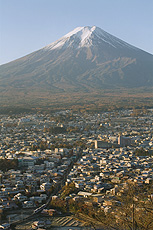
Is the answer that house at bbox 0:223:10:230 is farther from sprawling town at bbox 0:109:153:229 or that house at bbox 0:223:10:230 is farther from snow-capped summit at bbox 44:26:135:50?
snow-capped summit at bbox 44:26:135:50

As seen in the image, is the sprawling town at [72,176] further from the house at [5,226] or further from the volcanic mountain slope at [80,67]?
the volcanic mountain slope at [80,67]

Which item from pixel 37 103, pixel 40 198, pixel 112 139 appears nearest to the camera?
pixel 40 198

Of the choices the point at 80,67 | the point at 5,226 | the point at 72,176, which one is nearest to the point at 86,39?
the point at 80,67

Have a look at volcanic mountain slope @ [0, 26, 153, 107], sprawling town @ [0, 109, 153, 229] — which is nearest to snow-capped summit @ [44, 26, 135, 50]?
volcanic mountain slope @ [0, 26, 153, 107]

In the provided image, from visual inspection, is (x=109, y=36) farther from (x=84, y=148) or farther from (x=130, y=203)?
(x=130, y=203)

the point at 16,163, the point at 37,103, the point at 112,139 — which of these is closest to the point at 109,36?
the point at 37,103

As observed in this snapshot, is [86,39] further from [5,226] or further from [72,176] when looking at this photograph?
→ [5,226]

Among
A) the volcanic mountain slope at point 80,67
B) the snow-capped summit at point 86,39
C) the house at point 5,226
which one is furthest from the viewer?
the snow-capped summit at point 86,39

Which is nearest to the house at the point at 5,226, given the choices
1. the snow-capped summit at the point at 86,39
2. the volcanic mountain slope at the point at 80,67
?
the volcanic mountain slope at the point at 80,67
